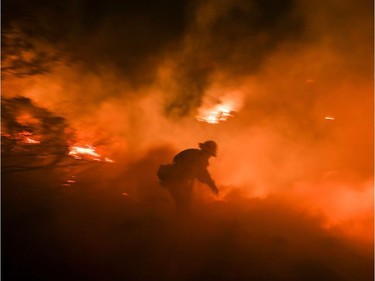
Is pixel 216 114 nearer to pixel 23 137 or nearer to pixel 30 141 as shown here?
pixel 30 141

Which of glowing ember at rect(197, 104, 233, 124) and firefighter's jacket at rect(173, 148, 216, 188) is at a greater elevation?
glowing ember at rect(197, 104, 233, 124)

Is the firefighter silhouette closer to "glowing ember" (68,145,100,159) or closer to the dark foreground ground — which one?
the dark foreground ground

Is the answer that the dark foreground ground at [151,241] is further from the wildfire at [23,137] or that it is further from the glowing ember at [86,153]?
the glowing ember at [86,153]

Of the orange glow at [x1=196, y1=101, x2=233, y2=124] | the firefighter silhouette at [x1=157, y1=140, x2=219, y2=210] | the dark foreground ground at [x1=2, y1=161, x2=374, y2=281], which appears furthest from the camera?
the orange glow at [x1=196, y1=101, x2=233, y2=124]

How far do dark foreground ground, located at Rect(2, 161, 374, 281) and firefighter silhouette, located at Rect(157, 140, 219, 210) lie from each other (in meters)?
0.47

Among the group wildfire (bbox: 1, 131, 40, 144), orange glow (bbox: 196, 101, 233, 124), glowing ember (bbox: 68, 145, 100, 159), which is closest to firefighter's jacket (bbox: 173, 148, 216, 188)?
wildfire (bbox: 1, 131, 40, 144)

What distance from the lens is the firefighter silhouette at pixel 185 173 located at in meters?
6.16

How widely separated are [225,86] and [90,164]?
16.3 ft

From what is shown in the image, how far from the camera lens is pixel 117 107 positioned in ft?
38.9

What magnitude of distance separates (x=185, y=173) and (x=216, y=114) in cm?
532

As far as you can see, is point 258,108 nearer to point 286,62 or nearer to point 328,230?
point 286,62

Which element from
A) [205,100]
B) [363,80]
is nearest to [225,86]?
[205,100]

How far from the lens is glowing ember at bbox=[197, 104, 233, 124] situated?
1083cm

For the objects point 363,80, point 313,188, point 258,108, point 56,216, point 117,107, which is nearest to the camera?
point 56,216
